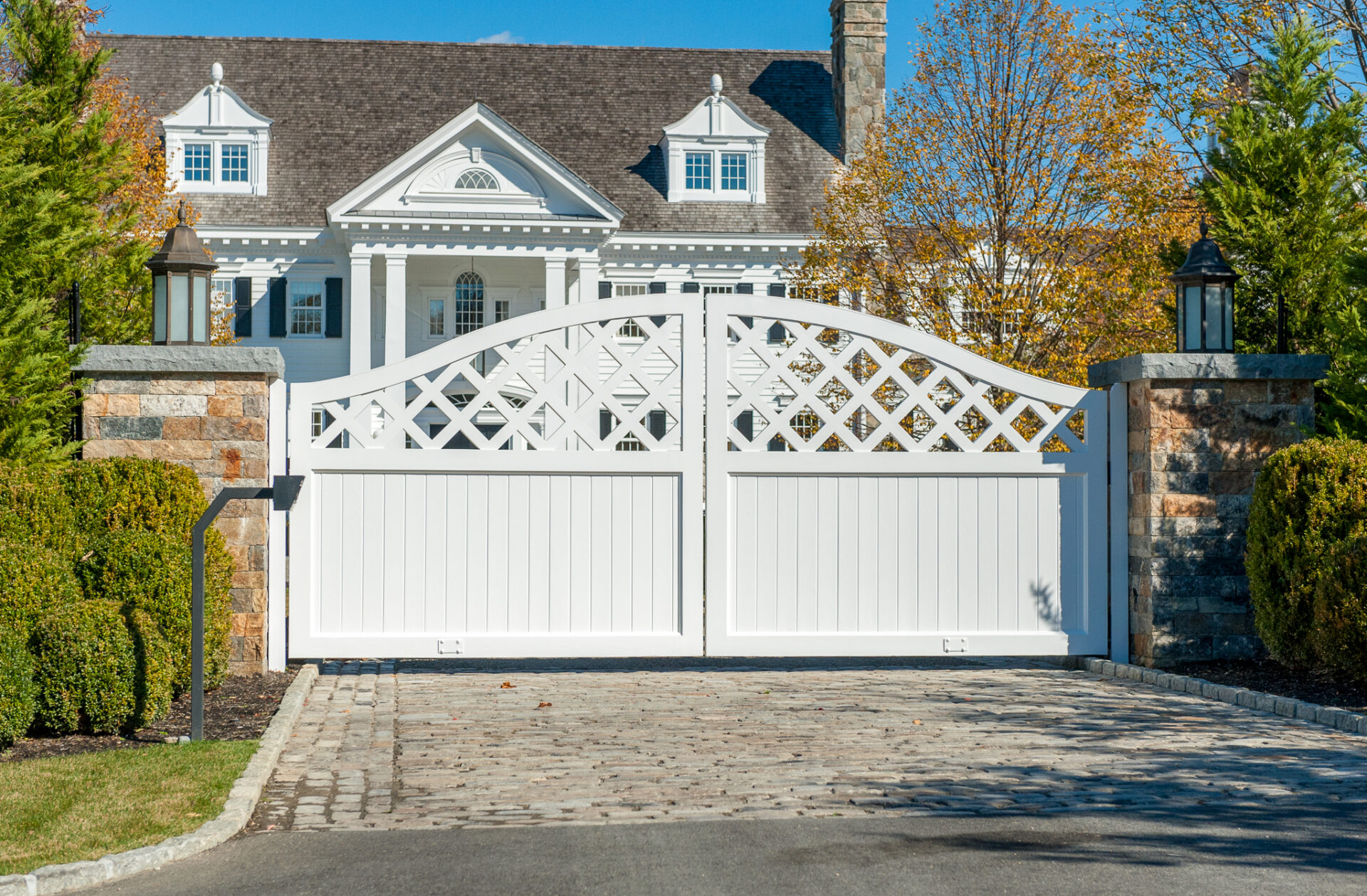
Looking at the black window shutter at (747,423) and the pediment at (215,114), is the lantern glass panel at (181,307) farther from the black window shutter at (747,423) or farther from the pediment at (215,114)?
the pediment at (215,114)

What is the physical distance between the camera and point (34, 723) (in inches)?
257

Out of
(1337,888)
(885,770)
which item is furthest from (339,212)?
(1337,888)

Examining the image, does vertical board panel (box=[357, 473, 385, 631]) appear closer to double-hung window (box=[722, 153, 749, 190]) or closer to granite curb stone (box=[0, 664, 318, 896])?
granite curb stone (box=[0, 664, 318, 896])

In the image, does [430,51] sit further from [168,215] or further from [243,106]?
[168,215]

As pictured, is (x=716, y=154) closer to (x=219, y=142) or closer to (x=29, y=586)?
(x=219, y=142)

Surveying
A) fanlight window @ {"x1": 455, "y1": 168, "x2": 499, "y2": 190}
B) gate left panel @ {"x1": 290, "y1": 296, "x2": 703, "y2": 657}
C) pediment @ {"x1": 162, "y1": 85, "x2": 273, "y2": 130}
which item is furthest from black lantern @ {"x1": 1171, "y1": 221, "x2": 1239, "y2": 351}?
pediment @ {"x1": 162, "y1": 85, "x2": 273, "y2": 130}

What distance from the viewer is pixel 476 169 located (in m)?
26.3

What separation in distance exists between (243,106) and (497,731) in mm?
23561

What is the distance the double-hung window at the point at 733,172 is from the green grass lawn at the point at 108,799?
75.9ft

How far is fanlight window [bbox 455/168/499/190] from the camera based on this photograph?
2633 centimetres

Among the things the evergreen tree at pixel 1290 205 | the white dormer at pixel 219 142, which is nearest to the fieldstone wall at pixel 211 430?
the evergreen tree at pixel 1290 205

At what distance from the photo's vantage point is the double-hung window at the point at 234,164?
27.2 metres

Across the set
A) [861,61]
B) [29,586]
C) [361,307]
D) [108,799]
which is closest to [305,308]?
[361,307]

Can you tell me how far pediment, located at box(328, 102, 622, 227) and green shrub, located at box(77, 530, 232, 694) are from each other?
61.6 feet
